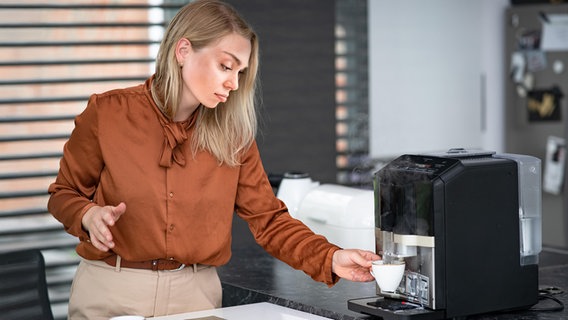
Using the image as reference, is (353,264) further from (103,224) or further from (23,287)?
(23,287)

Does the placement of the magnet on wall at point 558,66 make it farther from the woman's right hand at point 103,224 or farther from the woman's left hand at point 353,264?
the woman's right hand at point 103,224

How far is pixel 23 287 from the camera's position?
2.54 m

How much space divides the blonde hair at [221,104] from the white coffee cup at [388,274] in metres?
0.51

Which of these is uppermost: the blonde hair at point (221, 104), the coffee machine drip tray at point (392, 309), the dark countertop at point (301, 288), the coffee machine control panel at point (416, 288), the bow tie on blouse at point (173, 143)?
the blonde hair at point (221, 104)

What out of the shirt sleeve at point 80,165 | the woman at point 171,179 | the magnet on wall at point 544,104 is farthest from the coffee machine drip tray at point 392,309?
the magnet on wall at point 544,104

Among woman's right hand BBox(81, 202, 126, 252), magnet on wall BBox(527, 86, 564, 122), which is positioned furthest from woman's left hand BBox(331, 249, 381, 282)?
magnet on wall BBox(527, 86, 564, 122)

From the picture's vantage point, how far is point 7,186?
400 cm

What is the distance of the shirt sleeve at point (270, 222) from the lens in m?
2.38

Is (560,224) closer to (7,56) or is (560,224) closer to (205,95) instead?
(7,56)

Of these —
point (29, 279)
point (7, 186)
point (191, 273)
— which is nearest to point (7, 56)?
point (7, 186)

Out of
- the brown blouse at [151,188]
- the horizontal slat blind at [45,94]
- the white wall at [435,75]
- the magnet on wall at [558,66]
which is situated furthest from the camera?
the magnet on wall at [558,66]

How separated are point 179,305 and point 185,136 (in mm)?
424

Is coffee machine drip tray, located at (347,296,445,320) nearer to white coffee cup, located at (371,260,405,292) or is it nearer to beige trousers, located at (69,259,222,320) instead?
white coffee cup, located at (371,260,405,292)

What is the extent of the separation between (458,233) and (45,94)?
8.04 feet
